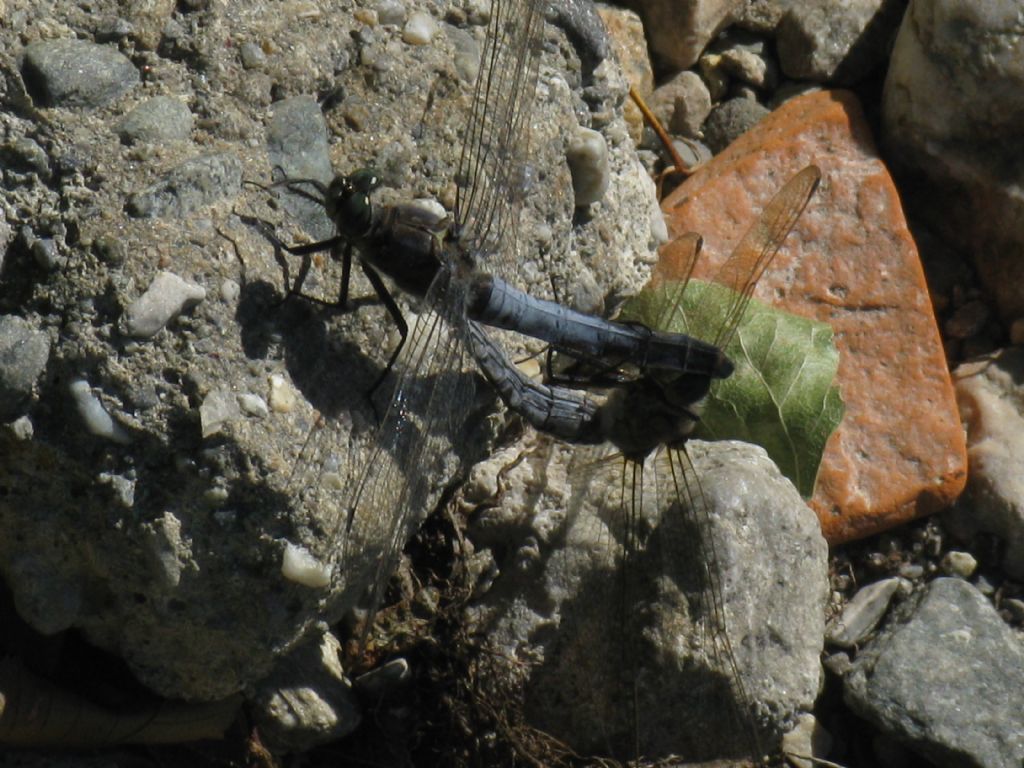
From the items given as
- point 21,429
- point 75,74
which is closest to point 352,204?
point 75,74

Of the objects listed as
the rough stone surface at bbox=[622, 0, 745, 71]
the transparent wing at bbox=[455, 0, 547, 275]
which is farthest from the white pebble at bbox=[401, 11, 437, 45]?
the rough stone surface at bbox=[622, 0, 745, 71]

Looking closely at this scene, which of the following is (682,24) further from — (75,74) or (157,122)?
(75,74)

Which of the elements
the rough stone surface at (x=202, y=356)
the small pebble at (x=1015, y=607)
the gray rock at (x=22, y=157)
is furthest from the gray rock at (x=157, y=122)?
the small pebble at (x=1015, y=607)

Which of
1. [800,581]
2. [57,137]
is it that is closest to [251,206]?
[57,137]

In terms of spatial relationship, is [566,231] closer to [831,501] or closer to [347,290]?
[347,290]

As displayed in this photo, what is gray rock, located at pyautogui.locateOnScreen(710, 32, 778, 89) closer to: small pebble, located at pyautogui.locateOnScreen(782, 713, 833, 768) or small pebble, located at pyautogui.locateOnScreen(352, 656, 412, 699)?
small pebble, located at pyautogui.locateOnScreen(782, 713, 833, 768)

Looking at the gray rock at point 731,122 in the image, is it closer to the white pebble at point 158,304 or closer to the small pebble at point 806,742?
the small pebble at point 806,742
